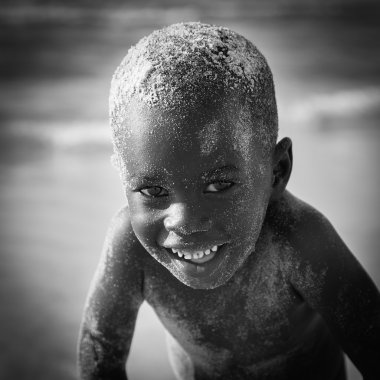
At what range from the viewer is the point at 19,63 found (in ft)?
10.5

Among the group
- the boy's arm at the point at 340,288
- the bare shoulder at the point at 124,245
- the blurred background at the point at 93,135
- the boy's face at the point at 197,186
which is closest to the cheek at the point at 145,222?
the boy's face at the point at 197,186

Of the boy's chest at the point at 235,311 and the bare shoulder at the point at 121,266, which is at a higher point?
the bare shoulder at the point at 121,266

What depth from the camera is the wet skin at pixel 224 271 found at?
0.90m

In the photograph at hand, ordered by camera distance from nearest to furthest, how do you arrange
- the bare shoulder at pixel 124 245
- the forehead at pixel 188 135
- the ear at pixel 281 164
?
1. the forehead at pixel 188 135
2. the ear at pixel 281 164
3. the bare shoulder at pixel 124 245

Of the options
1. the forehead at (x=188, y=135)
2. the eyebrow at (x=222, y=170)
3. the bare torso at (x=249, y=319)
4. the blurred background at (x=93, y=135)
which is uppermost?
the blurred background at (x=93, y=135)

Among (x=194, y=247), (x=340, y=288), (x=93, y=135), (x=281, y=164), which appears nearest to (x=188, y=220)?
(x=194, y=247)

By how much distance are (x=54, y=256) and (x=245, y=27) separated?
179 cm

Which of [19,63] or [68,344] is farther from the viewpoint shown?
[19,63]

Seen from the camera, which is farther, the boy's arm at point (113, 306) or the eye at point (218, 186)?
the boy's arm at point (113, 306)

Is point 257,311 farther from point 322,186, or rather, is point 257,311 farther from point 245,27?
point 245,27

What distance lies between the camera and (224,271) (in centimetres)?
98

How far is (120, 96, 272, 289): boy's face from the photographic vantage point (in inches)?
34.6

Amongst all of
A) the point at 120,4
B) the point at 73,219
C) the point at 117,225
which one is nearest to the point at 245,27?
the point at 120,4

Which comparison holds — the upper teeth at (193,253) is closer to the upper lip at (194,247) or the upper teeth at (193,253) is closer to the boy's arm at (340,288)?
the upper lip at (194,247)
